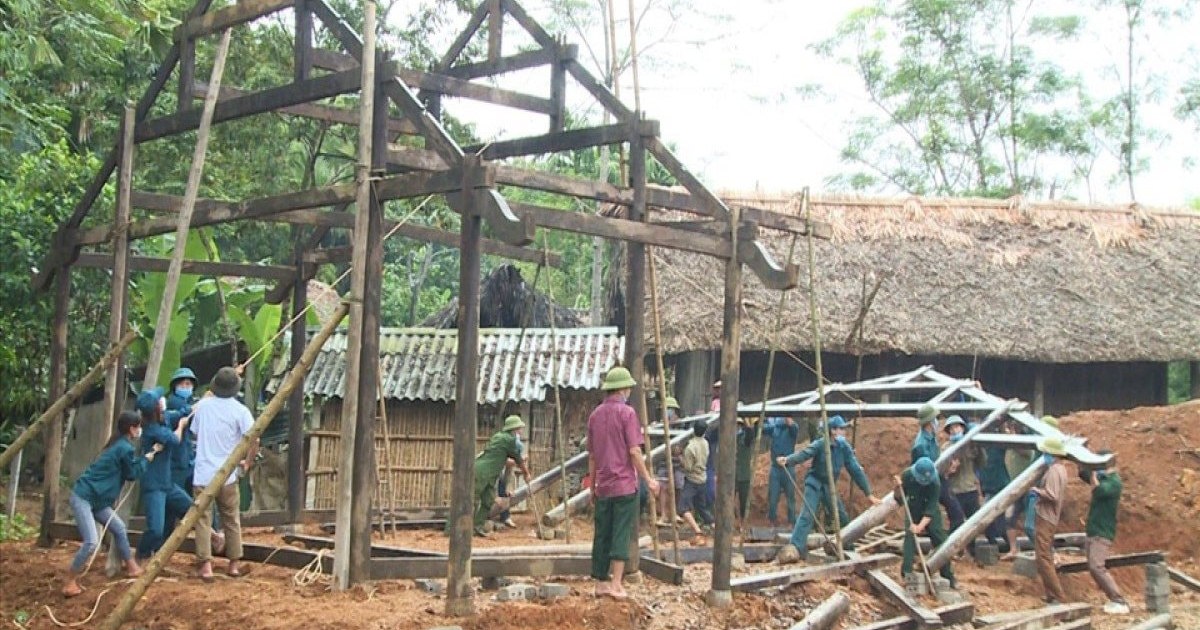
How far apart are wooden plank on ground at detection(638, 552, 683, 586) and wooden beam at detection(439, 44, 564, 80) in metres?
4.28

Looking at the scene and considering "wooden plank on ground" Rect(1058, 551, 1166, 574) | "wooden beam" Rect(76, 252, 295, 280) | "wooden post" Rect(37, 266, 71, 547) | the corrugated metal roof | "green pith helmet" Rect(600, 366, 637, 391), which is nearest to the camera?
"green pith helmet" Rect(600, 366, 637, 391)

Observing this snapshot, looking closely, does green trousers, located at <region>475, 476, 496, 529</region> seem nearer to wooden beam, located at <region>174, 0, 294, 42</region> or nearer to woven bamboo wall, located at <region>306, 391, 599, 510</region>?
woven bamboo wall, located at <region>306, 391, 599, 510</region>

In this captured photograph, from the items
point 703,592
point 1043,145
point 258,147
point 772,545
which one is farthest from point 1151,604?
point 1043,145

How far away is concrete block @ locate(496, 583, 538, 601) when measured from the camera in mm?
7180

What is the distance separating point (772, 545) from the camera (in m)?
10.7

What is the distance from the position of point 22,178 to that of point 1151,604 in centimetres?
1281

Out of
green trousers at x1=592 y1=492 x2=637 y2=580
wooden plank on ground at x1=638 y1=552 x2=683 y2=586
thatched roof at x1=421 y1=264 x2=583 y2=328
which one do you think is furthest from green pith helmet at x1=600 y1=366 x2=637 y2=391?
thatched roof at x1=421 y1=264 x2=583 y2=328

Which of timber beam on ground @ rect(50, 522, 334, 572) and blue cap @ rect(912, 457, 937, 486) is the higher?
blue cap @ rect(912, 457, 937, 486)

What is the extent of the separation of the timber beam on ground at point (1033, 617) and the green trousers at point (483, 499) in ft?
17.5

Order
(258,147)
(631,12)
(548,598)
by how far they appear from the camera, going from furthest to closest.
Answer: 1. (258,147)
2. (631,12)
3. (548,598)

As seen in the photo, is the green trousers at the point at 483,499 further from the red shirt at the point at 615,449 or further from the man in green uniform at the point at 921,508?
the man in green uniform at the point at 921,508

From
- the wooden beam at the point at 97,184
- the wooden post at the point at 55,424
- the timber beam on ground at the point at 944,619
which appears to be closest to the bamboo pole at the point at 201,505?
the wooden post at the point at 55,424

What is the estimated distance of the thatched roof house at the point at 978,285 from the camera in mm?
17156

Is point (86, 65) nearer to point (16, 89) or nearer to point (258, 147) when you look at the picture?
point (16, 89)
